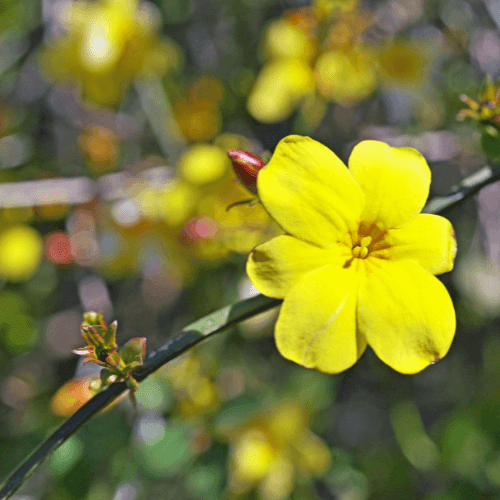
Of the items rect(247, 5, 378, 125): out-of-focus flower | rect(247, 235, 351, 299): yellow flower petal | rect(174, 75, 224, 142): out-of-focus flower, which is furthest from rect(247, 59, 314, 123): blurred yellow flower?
rect(247, 235, 351, 299): yellow flower petal

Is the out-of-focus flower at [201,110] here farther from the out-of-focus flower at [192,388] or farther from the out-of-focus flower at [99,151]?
the out-of-focus flower at [192,388]

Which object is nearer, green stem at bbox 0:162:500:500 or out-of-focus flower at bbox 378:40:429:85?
green stem at bbox 0:162:500:500

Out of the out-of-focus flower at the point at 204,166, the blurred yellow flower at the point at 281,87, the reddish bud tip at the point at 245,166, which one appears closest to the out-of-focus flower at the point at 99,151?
the out-of-focus flower at the point at 204,166

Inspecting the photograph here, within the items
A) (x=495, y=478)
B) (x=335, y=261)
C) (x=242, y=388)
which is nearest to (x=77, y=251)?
(x=242, y=388)

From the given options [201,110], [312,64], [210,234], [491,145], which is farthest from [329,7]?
[491,145]

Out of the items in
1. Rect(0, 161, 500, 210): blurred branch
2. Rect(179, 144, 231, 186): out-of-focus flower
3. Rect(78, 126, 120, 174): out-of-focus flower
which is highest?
Rect(179, 144, 231, 186): out-of-focus flower

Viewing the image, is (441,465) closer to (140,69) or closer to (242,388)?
(242,388)

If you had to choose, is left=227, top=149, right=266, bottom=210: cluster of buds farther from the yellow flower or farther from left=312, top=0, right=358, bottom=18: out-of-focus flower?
left=312, top=0, right=358, bottom=18: out-of-focus flower

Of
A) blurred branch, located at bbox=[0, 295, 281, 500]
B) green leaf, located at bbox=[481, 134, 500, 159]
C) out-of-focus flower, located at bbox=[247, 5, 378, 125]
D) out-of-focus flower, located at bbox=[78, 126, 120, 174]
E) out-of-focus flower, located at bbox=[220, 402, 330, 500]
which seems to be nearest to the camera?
blurred branch, located at bbox=[0, 295, 281, 500]
